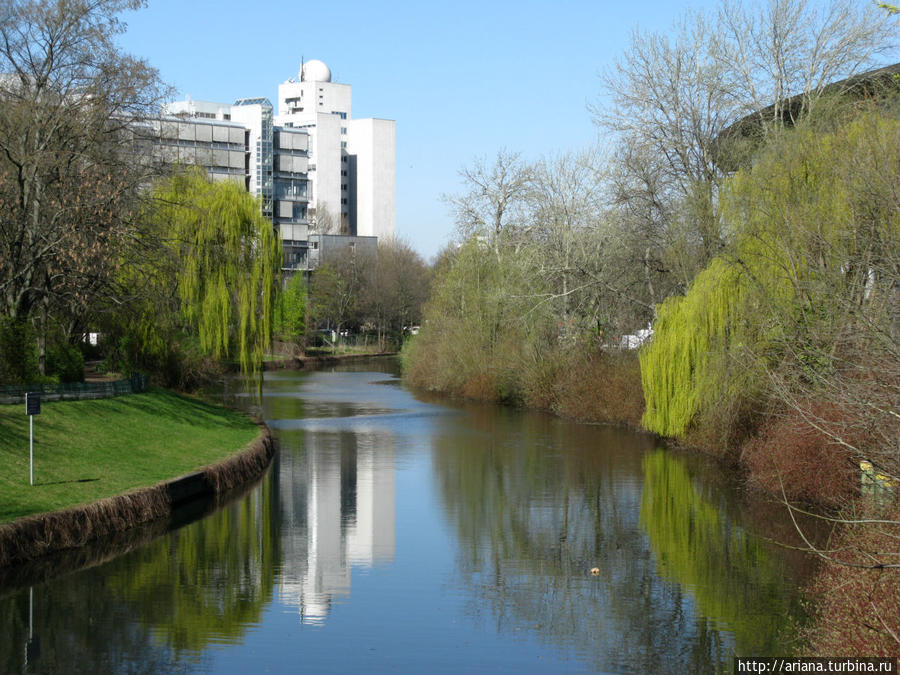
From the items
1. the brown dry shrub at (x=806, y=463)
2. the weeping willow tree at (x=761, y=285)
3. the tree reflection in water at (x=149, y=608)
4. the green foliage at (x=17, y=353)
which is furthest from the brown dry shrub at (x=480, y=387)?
the tree reflection in water at (x=149, y=608)

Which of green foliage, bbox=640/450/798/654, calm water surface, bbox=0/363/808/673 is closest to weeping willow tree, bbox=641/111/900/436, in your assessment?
calm water surface, bbox=0/363/808/673

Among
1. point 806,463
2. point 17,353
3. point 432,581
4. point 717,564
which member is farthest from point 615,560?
point 17,353

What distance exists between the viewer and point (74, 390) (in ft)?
77.9

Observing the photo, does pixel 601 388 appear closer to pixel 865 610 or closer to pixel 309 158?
pixel 865 610

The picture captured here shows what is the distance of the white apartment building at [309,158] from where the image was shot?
327 feet

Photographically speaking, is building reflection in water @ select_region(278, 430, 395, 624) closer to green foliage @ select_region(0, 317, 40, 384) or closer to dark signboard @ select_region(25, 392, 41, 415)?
dark signboard @ select_region(25, 392, 41, 415)

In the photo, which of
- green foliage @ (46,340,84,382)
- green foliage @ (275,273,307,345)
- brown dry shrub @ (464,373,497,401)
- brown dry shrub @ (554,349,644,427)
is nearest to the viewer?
green foliage @ (46,340,84,382)

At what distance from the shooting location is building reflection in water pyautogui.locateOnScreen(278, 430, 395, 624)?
1534 centimetres

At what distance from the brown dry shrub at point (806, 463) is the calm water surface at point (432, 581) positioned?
2.95 feet

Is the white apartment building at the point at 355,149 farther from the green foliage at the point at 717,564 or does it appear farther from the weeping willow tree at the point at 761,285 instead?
the green foliage at the point at 717,564

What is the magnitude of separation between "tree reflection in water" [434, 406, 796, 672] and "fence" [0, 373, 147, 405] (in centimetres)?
873

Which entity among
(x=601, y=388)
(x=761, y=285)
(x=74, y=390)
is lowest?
(x=601, y=388)

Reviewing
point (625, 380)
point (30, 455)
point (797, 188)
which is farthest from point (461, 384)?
point (30, 455)

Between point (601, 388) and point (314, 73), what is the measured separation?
363ft
